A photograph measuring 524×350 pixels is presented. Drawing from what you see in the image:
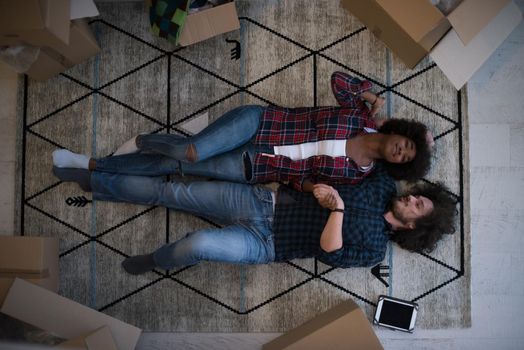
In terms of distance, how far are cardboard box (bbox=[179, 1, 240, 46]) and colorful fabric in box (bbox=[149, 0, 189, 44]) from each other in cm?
4

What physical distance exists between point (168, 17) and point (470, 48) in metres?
1.30

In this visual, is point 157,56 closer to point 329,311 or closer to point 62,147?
point 62,147

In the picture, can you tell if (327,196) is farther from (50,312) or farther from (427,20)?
(50,312)

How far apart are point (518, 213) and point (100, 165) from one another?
196 cm

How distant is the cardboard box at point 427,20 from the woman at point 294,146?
0.89 ft

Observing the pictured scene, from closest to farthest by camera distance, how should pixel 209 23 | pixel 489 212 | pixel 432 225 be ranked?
1. pixel 432 225
2. pixel 209 23
3. pixel 489 212

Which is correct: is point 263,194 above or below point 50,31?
below

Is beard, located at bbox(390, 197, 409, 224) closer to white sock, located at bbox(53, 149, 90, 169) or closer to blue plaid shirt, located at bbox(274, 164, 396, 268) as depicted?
blue plaid shirt, located at bbox(274, 164, 396, 268)

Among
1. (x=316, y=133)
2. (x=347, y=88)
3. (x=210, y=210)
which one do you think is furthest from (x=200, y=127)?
(x=347, y=88)

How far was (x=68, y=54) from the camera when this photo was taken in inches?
83.2

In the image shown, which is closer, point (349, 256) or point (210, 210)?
point (349, 256)

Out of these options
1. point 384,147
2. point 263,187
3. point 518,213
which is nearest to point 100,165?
point 263,187

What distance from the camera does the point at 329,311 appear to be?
2.13 metres

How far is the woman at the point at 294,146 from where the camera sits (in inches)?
76.6
